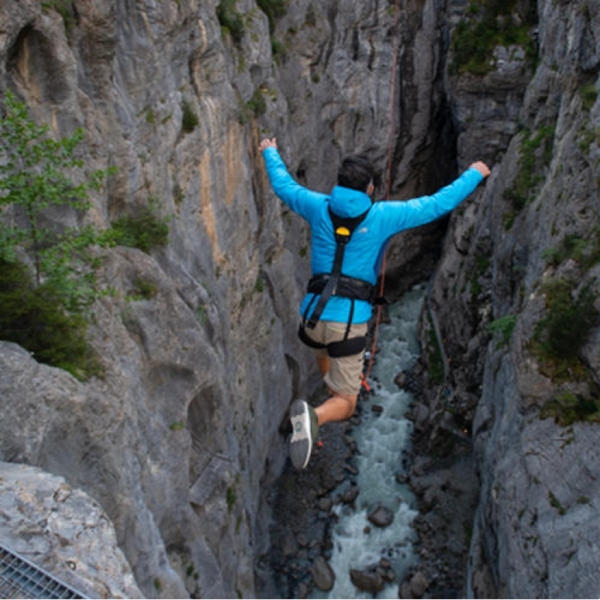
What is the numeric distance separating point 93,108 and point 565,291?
923 cm

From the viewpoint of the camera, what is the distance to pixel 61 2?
7.99 metres

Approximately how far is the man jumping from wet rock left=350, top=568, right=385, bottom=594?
1185 cm

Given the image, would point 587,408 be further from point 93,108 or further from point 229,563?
point 93,108

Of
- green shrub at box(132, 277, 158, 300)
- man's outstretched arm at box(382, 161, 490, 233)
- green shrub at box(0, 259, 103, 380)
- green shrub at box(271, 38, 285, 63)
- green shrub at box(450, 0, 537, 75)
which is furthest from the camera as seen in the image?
green shrub at box(450, 0, 537, 75)

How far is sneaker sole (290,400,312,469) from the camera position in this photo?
21.6 feet

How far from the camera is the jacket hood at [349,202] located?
6.32 meters

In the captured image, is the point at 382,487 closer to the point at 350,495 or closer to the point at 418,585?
the point at 350,495

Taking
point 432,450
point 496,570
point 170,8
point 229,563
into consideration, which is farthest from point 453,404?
point 170,8

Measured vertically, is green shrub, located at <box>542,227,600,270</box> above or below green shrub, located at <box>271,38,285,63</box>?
below

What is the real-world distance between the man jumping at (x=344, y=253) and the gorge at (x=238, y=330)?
98.8 inches

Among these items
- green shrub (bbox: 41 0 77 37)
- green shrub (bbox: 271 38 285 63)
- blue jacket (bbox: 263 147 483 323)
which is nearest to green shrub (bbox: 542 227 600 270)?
blue jacket (bbox: 263 147 483 323)

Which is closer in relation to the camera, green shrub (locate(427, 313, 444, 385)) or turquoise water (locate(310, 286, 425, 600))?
turquoise water (locate(310, 286, 425, 600))

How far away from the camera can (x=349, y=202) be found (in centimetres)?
635

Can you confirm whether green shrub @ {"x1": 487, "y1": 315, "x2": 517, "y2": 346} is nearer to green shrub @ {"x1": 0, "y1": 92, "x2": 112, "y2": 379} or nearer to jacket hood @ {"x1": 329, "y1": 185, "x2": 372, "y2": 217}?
jacket hood @ {"x1": 329, "y1": 185, "x2": 372, "y2": 217}
